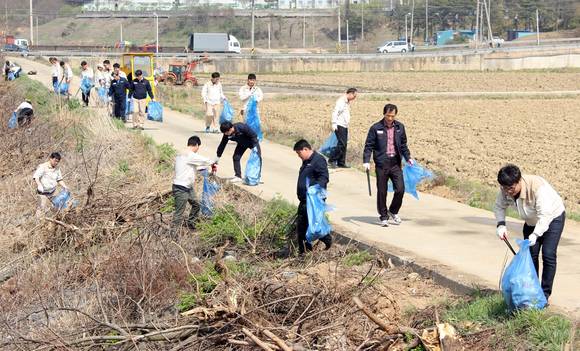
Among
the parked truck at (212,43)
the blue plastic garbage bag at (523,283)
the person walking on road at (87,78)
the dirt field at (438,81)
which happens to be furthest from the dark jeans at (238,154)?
the parked truck at (212,43)

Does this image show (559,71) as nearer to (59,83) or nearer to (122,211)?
(59,83)

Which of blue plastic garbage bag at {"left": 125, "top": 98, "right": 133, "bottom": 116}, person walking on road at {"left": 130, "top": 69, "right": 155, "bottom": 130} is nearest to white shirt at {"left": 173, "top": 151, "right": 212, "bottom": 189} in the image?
person walking on road at {"left": 130, "top": 69, "right": 155, "bottom": 130}

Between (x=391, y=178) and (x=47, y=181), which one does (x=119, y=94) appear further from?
(x=391, y=178)

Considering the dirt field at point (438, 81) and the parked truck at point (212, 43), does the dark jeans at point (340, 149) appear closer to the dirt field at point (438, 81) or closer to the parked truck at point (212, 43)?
the dirt field at point (438, 81)

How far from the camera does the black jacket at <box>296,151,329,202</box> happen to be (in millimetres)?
11492

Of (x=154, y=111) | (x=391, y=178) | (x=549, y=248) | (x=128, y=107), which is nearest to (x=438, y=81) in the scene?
(x=128, y=107)

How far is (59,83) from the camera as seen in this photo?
104 feet

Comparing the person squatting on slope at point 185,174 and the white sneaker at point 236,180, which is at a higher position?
the person squatting on slope at point 185,174

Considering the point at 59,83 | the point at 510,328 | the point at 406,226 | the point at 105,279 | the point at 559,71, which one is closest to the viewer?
the point at 510,328

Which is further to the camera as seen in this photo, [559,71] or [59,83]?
[559,71]

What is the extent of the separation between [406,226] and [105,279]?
434 centimetres

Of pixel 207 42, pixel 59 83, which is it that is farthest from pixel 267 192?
pixel 207 42

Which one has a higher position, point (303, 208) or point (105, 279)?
point (303, 208)

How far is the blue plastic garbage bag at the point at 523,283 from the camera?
26.9 feet
